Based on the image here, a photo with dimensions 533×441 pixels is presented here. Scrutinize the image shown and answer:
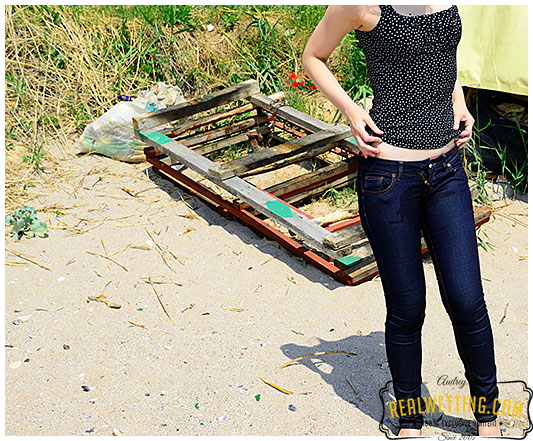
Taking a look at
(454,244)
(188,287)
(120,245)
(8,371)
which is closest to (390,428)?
(454,244)

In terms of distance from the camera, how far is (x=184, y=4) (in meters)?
6.50

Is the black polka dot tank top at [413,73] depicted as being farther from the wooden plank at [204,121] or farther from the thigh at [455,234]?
the wooden plank at [204,121]

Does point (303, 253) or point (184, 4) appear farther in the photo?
point (184, 4)

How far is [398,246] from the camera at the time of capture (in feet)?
7.70

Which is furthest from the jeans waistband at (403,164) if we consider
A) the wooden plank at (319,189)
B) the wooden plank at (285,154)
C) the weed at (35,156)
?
the weed at (35,156)

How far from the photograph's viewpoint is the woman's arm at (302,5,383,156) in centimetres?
224

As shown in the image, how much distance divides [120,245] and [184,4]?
3.14 meters

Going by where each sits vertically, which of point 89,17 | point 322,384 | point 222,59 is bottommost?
point 322,384

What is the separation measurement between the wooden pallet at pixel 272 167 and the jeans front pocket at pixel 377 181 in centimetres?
137

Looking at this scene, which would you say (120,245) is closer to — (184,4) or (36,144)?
(36,144)

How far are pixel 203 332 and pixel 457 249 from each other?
1.56m

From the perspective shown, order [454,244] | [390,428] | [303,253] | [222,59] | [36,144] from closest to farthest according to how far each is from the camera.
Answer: [454,244], [390,428], [303,253], [36,144], [222,59]

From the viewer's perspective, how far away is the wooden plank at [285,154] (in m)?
4.38

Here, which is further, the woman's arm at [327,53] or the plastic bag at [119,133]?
the plastic bag at [119,133]
